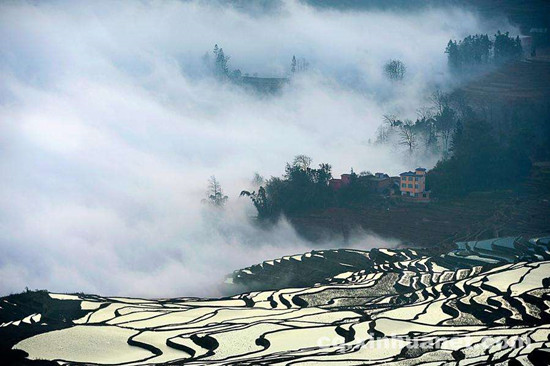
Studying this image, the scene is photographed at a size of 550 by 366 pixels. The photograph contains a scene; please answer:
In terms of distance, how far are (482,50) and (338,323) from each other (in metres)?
19.9

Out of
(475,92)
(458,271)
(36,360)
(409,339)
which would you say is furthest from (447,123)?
(36,360)

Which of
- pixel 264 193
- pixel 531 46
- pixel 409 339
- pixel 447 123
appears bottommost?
pixel 409 339

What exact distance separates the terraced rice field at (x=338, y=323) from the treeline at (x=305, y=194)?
600 cm

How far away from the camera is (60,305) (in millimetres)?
10016

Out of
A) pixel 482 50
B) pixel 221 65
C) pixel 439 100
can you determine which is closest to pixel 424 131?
pixel 439 100

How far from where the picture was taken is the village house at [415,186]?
18.5 meters

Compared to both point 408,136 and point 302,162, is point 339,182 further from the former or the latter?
point 408,136

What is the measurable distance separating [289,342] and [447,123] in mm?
15635

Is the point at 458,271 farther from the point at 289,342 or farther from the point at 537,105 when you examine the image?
the point at 537,105

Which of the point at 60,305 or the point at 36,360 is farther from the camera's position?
the point at 60,305

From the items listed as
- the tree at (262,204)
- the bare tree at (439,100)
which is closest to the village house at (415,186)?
the tree at (262,204)

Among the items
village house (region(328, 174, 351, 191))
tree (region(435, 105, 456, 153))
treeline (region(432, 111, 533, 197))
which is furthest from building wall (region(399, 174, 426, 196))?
tree (region(435, 105, 456, 153))

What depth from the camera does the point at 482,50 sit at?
2619cm

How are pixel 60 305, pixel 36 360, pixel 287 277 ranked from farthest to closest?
pixel 287 277 < pixel 60 305 < pixel 36 360
